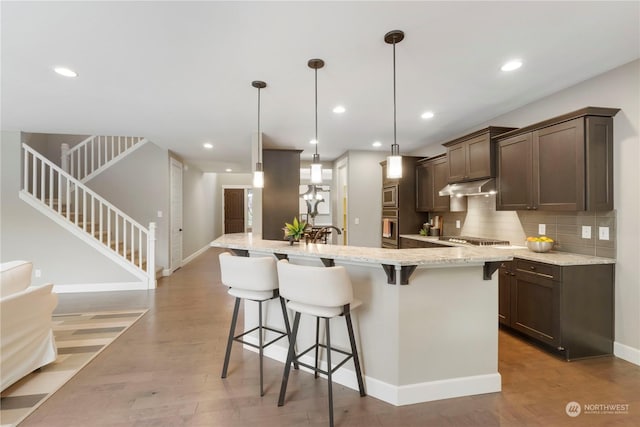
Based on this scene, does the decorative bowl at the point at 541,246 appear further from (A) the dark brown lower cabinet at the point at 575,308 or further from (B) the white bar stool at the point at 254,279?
(B) the white bar stool at the point at 254,279

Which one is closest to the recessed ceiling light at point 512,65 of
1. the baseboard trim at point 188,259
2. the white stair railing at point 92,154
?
the white stair railing at point 92,154

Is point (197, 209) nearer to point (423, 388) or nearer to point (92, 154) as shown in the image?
point (92, 154)

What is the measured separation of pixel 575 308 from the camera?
264 cm

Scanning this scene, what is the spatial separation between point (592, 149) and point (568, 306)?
1.40 metres

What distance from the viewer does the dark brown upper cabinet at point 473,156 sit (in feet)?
11.8

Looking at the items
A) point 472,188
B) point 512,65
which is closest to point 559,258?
point 472,188

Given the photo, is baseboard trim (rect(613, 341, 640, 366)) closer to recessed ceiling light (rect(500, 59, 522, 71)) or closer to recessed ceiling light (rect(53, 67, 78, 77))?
recessed ceiling light (rect(500, 59, 522, 71))

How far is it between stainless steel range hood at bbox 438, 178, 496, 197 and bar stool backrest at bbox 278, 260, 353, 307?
2.58 metres

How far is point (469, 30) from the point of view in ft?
6.93

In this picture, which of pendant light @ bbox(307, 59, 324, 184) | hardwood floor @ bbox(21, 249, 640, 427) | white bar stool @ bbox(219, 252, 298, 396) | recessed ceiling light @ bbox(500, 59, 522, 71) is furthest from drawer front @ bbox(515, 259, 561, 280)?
white bar stool @ bbox(219, 252, 298, 396)

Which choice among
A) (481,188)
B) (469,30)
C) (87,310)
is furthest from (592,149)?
(87,310)

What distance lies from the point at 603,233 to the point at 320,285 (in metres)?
2.78

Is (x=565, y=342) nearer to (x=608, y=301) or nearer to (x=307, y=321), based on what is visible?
(x=608, y=301)

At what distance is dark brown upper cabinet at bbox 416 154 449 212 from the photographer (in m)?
4.71
